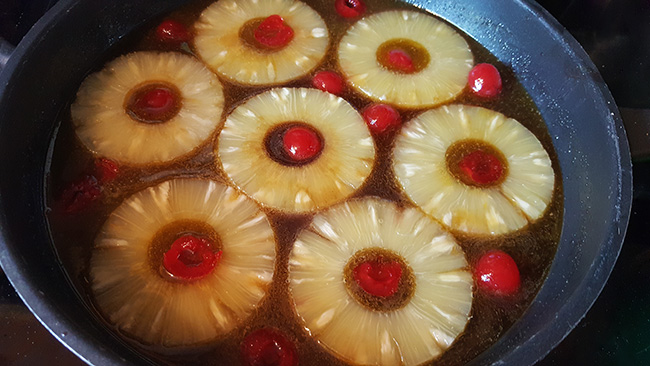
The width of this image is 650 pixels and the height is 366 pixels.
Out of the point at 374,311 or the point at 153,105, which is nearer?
the point at 374,311

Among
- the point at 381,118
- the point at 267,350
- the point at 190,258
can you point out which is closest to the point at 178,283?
the point at 190,258

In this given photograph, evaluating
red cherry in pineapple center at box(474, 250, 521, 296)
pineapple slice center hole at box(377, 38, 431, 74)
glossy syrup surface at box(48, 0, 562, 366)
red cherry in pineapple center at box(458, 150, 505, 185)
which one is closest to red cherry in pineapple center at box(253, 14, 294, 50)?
glossy syrup surface at box(48, 0, 562, 366)

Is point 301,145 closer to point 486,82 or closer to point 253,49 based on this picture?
point 253,49

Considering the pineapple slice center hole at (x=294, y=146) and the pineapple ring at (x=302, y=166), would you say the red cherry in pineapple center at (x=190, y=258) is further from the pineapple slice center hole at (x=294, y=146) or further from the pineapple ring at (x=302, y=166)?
the pineapple slice center hole at (x=294, y=146)

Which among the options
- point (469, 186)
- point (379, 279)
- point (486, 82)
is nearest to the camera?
point (379, 279)

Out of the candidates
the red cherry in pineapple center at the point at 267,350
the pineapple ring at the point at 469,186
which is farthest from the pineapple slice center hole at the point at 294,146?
the red cherry in pineapple center at the point at 267,350

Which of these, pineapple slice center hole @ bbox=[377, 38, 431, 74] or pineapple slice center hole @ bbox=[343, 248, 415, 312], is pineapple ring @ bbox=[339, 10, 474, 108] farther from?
pineapple slice center hole @ bbox=[343, 248, 415, 312]

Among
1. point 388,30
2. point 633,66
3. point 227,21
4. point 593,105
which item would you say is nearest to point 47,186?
point 227,21
